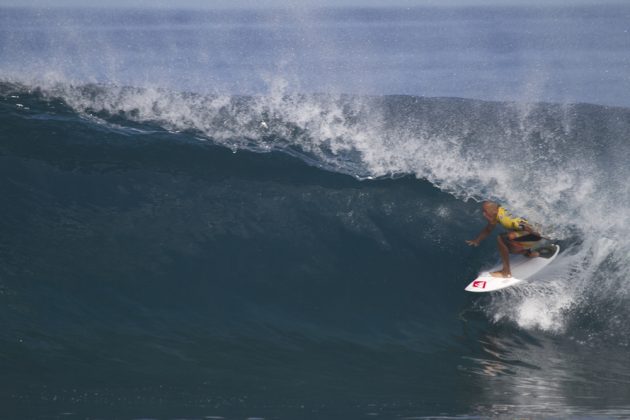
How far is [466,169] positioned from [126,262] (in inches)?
173

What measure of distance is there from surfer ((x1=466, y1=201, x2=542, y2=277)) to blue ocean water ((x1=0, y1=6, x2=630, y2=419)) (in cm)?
39

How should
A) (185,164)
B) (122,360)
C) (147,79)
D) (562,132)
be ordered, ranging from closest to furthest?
(122,360)
(185,164)
(562,132)
(147,79)

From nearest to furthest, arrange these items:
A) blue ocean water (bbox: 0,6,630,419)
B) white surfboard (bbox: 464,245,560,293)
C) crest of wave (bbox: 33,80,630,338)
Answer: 1. blue ocean water (bbox: 0,6,630,419)
2. white surfboard (bbox: 464,245,560,293)
3. crest of wave (bbox: 33,80,630,338)

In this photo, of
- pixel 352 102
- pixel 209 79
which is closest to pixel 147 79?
pixel 209 79

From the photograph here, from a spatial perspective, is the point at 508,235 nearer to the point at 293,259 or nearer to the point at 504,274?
the point at 504,274

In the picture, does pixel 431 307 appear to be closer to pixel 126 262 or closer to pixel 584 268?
pixel 584 268

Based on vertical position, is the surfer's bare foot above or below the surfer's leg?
below

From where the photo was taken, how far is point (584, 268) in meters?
10.0

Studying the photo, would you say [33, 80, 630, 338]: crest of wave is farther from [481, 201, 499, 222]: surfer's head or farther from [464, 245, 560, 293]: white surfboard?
[481, 201, 499, 222]: surfer's head

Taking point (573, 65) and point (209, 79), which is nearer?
point (209, 79)

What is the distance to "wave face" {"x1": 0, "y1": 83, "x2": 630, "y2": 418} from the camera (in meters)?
7.89

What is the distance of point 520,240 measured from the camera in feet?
31.0

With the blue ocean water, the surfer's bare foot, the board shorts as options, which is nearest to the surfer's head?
the board shorts

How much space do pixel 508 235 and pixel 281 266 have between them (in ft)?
8.20
